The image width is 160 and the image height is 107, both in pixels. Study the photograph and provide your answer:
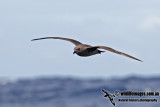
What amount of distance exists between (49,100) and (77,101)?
4453 millimetres

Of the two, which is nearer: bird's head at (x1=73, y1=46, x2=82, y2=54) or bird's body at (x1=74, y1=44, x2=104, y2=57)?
bird's body at (x1=74, y1=44, x2=104, y2=57)

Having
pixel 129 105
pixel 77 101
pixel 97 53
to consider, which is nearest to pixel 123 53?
pixel 97 53

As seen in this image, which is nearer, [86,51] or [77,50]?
[86,51]

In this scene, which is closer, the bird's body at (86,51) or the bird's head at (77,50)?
the bird's body at (86,51)

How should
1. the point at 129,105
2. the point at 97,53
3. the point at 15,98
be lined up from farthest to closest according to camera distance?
the point at 15,98, the point at 129,105, the point at 97,53

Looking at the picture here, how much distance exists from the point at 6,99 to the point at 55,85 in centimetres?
1655

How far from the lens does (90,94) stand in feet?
242

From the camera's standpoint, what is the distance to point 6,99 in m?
77.9

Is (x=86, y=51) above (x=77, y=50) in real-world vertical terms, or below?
below

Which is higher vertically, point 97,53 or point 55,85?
point 55,85

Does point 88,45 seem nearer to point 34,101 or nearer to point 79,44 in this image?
point 79,44

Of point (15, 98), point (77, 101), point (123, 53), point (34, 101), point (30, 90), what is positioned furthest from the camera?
point (30, 90)

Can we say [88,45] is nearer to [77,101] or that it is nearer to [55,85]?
[77,101]

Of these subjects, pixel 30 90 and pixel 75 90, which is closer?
pixel 75 90
